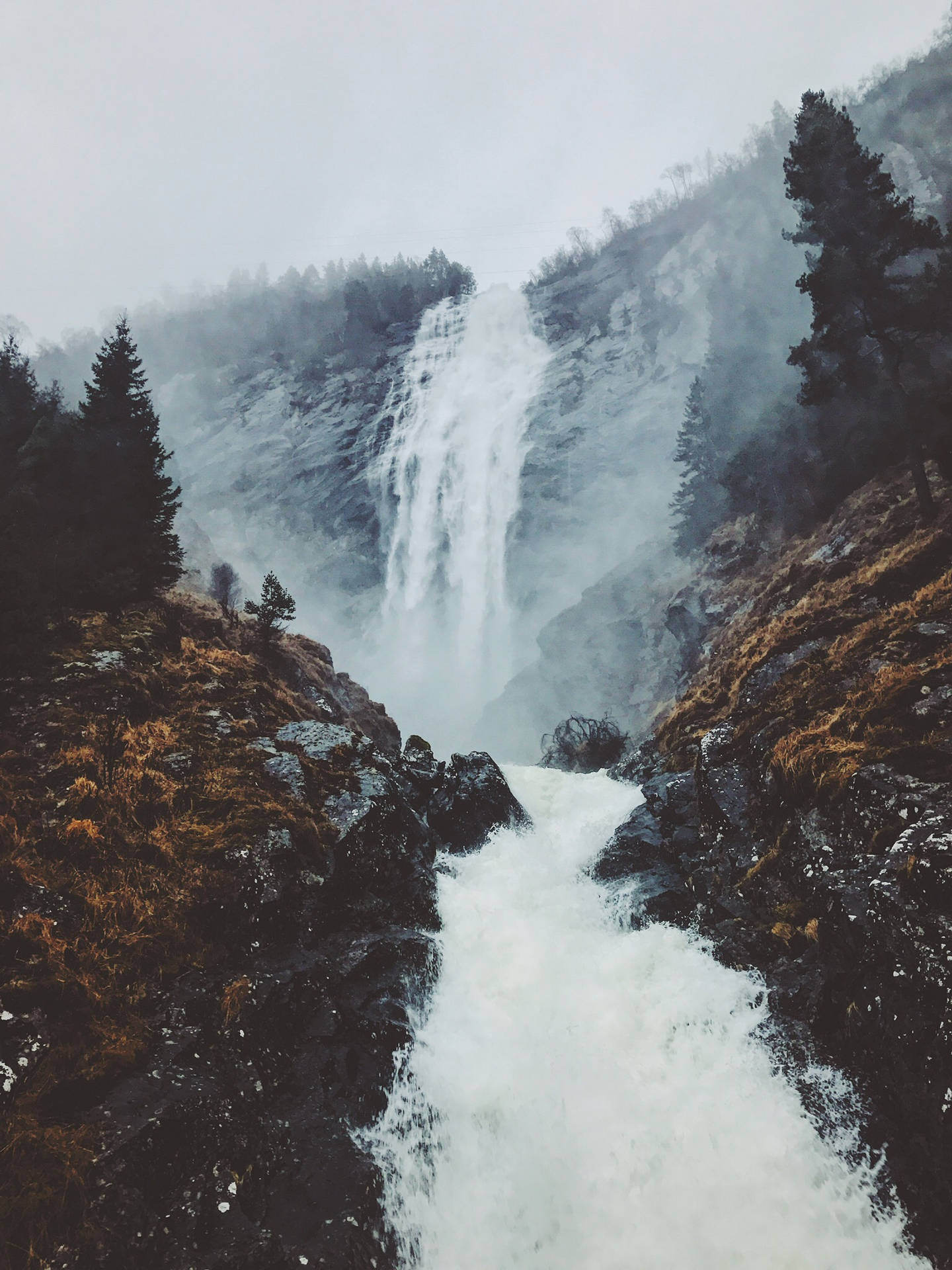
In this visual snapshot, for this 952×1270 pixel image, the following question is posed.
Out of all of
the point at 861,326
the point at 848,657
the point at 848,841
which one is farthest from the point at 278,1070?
the point at 861,326

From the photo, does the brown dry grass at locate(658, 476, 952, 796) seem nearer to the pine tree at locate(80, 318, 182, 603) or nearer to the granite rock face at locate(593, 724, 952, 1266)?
the granite rock face at locate(593, 724, 952, 1266)

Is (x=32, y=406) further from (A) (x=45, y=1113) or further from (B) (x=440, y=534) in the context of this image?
(B) (x=440, y=534)

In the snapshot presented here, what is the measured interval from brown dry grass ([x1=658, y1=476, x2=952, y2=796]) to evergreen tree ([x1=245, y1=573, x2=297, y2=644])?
46.8 feet

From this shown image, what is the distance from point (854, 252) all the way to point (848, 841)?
63.7 feet

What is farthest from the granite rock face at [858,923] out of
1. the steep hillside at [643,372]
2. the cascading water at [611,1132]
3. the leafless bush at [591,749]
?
the steep hillside at [643,372]

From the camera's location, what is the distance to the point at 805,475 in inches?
1096

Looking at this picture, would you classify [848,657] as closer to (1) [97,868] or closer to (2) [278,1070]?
(2) [278,1070]

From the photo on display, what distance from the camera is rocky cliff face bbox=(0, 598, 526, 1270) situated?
4.92 metres

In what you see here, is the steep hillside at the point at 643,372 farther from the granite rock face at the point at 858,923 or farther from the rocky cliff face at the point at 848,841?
the granite rock face at the point at 858,923

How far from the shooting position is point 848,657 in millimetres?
11750

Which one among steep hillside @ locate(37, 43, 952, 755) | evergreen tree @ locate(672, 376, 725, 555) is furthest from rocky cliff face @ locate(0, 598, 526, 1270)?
evergreen tree @ locate(672, 376, 725, 555)

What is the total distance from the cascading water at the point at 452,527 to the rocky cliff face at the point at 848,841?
140ft

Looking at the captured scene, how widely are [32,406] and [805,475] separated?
3633cm

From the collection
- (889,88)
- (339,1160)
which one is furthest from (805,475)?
(889,88)
